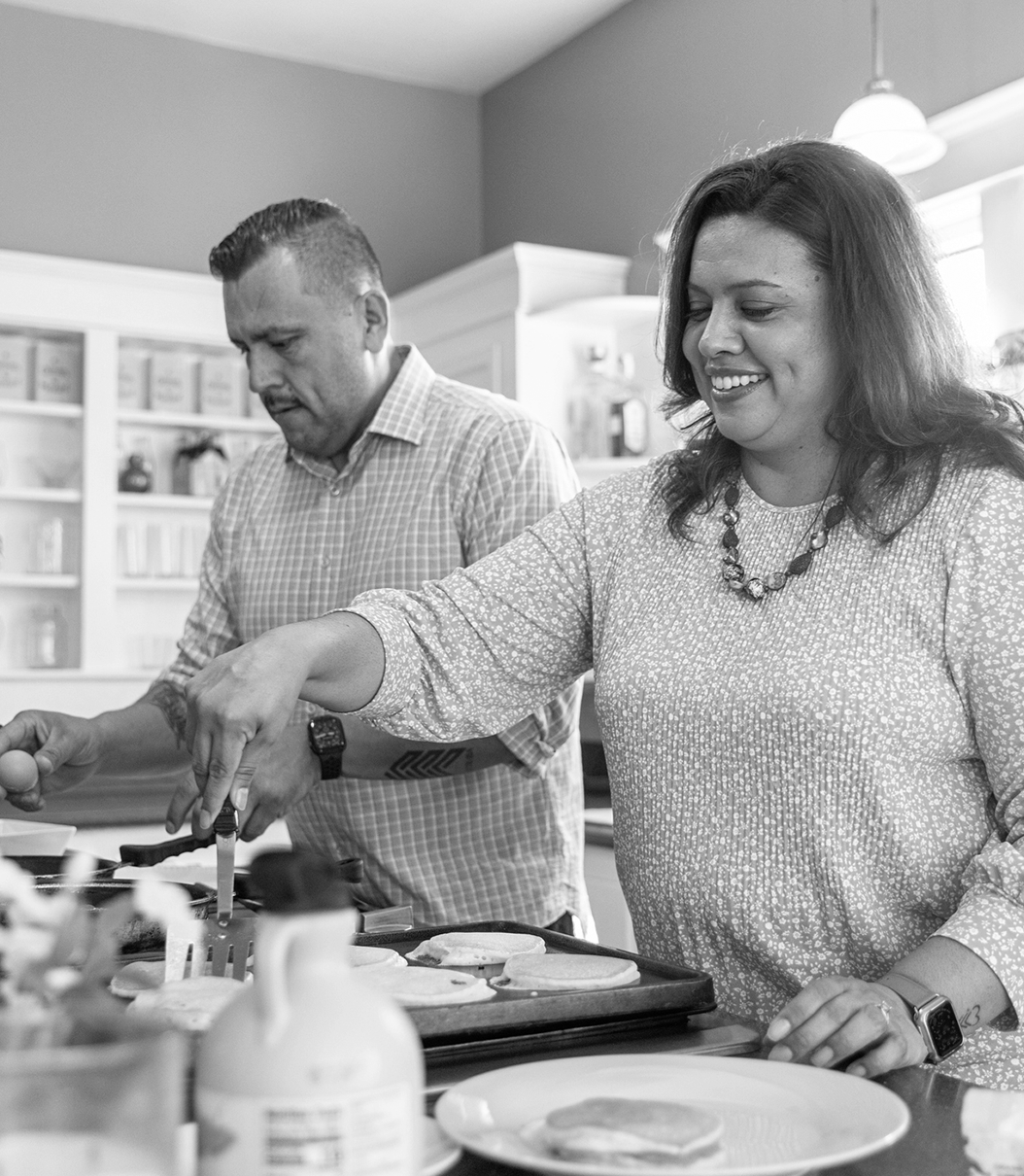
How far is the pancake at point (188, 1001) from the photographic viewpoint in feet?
2.89

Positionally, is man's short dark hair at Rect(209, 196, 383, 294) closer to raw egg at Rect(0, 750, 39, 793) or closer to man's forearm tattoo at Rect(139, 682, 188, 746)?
man's forearm tattoo at Rect(139, 682, 188, 746)

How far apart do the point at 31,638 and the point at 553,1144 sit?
192 inches

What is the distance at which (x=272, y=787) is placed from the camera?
5.41ft

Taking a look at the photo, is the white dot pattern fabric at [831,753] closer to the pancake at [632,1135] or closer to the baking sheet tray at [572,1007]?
the baking sheet tray at [572,1007]

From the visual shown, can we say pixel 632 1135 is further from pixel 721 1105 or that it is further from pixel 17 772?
pixel 17 772

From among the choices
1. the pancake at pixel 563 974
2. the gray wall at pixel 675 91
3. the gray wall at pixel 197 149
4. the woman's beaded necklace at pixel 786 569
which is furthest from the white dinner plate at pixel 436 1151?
the gray wall at pixel 197 149

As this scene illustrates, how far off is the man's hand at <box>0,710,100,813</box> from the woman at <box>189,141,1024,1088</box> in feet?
2.03

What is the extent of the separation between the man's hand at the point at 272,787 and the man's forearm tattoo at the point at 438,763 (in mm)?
168

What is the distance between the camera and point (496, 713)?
5.26 feet

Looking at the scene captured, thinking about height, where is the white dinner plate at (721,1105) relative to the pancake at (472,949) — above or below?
below

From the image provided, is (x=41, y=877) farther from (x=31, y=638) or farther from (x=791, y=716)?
(x=31, y=638)

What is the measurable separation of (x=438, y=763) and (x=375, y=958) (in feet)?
2.49

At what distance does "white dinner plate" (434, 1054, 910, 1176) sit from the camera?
0.69m

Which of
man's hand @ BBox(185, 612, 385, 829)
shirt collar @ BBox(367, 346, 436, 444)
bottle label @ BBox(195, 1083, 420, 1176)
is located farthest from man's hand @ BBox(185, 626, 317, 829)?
shirt collar @ BBox(367, 346, 436, 444)
